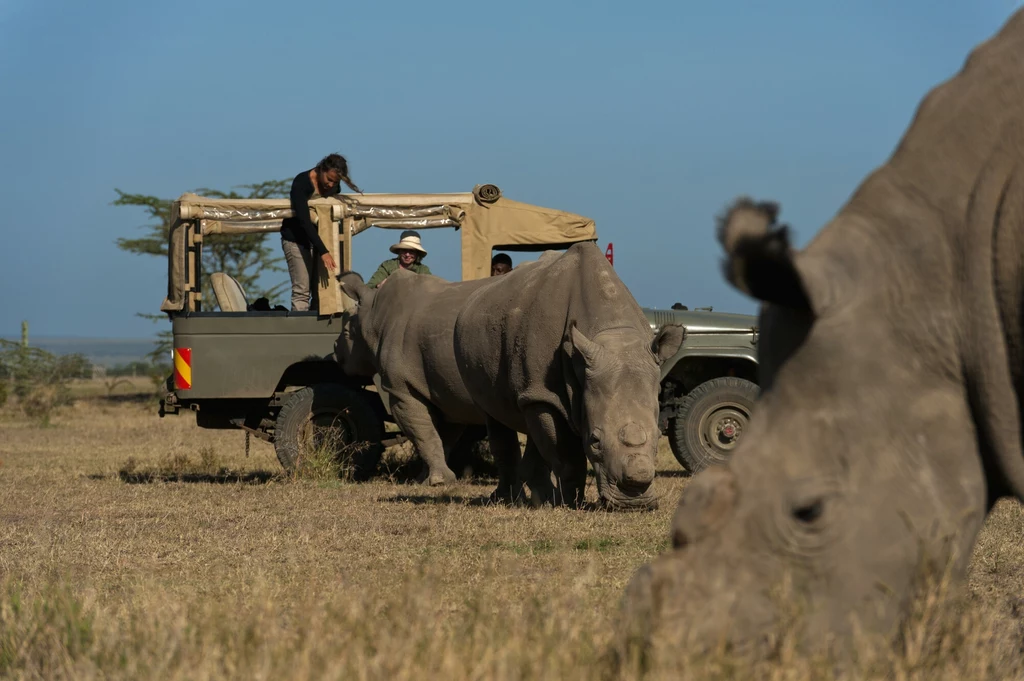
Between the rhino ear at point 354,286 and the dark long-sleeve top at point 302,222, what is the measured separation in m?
0.28

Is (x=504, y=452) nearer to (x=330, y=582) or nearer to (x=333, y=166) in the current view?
(x=333, y=166)

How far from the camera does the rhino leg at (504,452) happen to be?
33.3ft

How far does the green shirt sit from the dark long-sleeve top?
0.84 metres

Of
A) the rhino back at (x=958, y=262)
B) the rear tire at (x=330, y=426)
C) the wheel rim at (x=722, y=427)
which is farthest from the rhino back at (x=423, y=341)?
the rhino back at (x=958, y=262)

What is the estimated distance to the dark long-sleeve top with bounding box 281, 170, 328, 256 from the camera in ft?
36.4

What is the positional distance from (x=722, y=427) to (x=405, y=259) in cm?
322

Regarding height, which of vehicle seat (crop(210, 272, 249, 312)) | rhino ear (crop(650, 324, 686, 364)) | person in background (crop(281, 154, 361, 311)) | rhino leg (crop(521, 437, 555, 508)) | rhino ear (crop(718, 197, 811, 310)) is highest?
person in background (crop(281, 154, 361, 311))

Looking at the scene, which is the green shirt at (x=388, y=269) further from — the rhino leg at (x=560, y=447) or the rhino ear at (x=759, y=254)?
the rhino ear at (x=759, y=254)

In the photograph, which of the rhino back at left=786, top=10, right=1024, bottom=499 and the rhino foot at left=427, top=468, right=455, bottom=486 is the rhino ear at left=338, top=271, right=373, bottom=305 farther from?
the rhino back at left=786, top=10, right=1024, bottom=499

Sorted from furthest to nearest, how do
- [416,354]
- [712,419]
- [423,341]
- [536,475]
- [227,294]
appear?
[227,294]
[712,419]
[416,354]
[423,341]
[536,475]

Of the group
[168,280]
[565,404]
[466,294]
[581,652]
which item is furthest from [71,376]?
[581,652]

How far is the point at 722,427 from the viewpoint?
11352 millimetres

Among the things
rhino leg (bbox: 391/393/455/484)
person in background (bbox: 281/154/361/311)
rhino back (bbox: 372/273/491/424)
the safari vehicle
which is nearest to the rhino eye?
rhino back (bbox: 372/273/491/424)

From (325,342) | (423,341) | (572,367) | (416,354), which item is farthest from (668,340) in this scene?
(325,342)
